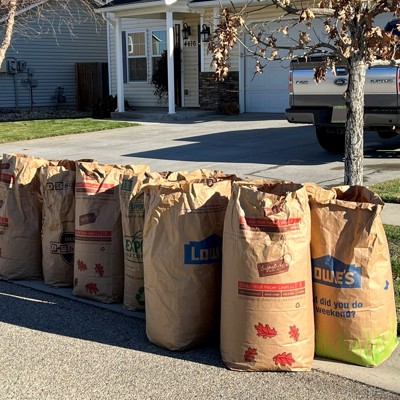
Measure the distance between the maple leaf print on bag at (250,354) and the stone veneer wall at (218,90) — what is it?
16.5m

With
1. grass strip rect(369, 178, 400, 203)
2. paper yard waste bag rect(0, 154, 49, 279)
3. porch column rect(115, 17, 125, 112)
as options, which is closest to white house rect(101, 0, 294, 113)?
porch column rect(115, 17, 125, 112)

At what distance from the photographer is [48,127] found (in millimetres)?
18922

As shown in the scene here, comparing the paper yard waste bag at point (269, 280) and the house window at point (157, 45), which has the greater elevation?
the house window at point (157, 45)

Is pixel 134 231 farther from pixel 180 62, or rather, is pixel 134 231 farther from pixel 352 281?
pixel 180 62

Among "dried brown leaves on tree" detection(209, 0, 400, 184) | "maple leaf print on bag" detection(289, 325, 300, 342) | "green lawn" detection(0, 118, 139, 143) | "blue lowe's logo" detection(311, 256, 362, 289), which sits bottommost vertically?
"maple leaf print on bag" detection(289, 325, 300, 342)

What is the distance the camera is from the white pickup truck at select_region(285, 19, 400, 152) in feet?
32.2

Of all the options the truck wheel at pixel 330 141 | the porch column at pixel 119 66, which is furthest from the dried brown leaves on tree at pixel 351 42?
the porch column at pixel 119 66

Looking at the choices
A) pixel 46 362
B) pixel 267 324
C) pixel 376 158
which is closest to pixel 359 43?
pixel 267 324

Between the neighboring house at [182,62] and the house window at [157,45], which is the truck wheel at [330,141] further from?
the house window at [157,45]

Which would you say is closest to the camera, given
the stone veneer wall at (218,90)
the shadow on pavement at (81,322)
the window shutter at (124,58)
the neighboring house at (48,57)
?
the shadow on pavement at (81,322)

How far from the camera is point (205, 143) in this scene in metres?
14.4

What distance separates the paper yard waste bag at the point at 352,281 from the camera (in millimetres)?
4102

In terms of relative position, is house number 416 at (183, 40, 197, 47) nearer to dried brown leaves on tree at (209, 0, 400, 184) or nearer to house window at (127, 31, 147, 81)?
house window at (127, 31, 147, 81)

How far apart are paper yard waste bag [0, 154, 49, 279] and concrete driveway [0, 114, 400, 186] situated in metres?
4.47
